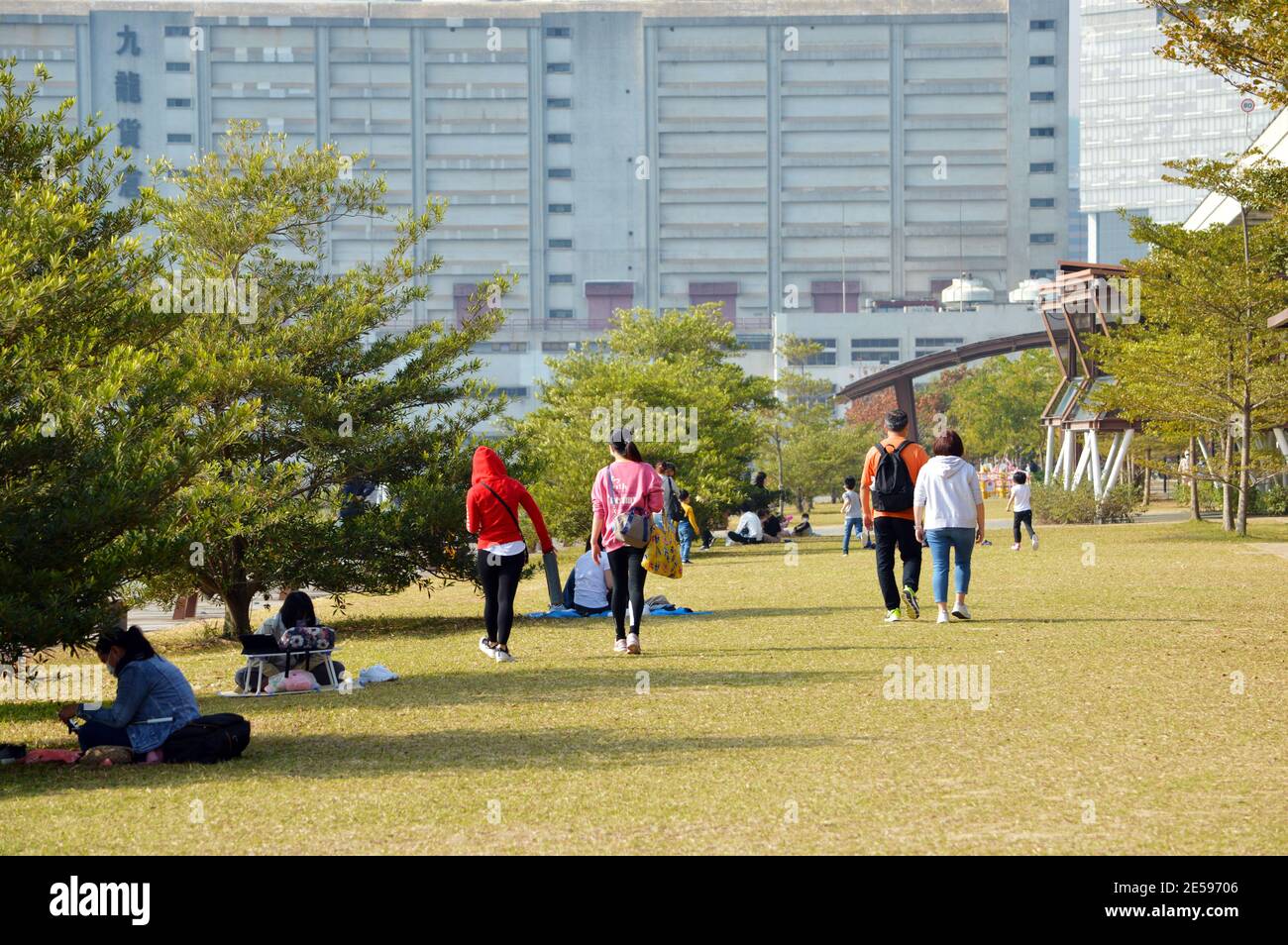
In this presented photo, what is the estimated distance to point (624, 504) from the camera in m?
12.7

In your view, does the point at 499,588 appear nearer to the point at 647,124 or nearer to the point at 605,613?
the point at 605,613

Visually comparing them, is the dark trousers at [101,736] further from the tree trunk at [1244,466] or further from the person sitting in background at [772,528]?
the person sitting in background at [772,528]

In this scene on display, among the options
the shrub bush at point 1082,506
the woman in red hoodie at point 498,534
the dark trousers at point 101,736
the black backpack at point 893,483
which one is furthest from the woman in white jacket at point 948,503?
the shrub bush at point 1082,506

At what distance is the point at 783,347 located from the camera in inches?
3752

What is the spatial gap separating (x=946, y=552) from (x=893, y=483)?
0.84 m

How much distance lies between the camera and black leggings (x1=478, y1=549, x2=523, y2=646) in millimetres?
12703

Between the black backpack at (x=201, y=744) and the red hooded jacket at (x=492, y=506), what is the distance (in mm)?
4354

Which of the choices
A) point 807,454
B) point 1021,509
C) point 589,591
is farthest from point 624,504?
point 807,454

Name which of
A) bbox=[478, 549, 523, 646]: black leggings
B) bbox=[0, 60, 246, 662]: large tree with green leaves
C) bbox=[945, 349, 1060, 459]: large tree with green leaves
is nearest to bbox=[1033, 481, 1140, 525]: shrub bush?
bbox=[478, 549, 523, 646]: black leggings

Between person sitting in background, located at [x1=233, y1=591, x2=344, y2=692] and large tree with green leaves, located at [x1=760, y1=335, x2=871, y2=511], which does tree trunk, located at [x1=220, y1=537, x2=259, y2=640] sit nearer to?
person sitting in background, located at [x1=233, y1=591, x2=344, y2=692]

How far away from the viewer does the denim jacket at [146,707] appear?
8.62m

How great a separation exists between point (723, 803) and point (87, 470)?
4878mm

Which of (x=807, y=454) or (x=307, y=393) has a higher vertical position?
(x=307, y=393)
